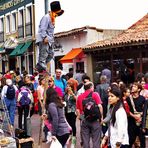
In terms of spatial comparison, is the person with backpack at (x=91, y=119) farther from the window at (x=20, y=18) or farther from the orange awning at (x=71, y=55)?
the window at (x=20, y=18)

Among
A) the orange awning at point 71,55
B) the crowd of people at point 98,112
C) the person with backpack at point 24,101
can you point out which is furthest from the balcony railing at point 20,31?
the crowd of people at point 98,112

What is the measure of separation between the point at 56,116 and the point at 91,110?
3.20ft

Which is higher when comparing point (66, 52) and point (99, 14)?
point (99, 14)

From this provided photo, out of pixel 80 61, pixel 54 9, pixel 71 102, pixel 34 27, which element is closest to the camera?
pixel 54 9

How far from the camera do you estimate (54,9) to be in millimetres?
8984

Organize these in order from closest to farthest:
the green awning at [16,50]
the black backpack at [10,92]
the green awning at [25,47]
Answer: the black backpack at [10,92] → the green awning at [25,47] → the green awning at [16,50]

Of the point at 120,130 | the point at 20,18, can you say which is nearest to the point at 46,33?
the point at 120,130

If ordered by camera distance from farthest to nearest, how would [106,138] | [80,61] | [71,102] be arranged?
1. [80,61]
2. [71,102]
3. [106,138]

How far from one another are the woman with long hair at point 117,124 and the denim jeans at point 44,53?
2.03 m

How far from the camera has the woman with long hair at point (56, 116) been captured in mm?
7992

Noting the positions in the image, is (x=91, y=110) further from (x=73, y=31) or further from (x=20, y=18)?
(x=20, y=18)

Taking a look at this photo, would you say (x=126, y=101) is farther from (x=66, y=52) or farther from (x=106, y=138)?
(x=66, y=52)

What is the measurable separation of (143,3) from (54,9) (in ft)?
61.2

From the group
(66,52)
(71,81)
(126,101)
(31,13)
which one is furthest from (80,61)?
(126,101)
